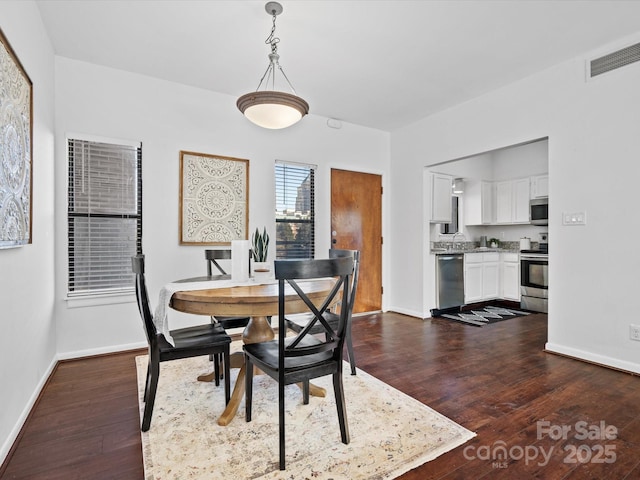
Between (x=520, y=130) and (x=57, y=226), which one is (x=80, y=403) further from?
(x=520, y=130)

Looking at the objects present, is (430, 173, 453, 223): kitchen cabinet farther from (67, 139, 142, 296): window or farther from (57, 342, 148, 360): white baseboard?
(57, 342, 148, 360): white baseboard

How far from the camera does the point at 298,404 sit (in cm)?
219

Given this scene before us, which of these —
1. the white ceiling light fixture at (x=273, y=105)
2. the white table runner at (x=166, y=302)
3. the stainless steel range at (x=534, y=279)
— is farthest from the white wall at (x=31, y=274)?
the stainless steel range at (x=534, y=279)

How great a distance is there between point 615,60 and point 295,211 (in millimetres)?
3303

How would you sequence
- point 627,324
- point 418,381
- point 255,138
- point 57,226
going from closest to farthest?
point 418,381 < point 627,324 < point 57,226 < point 255,138

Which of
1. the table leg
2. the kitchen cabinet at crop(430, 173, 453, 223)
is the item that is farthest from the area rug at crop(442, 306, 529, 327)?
the table leg

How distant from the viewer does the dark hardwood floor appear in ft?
5.28

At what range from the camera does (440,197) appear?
16.4 ft

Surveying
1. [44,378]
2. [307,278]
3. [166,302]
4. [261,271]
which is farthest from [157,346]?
[44,378]

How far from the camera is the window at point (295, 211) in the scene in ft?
13.8

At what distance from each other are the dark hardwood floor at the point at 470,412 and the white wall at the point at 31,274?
184 mm

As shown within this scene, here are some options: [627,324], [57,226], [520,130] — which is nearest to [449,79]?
[520,130]

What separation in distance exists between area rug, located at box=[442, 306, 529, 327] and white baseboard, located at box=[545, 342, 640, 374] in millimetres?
1058

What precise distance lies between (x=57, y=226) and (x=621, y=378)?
4.74 metres
